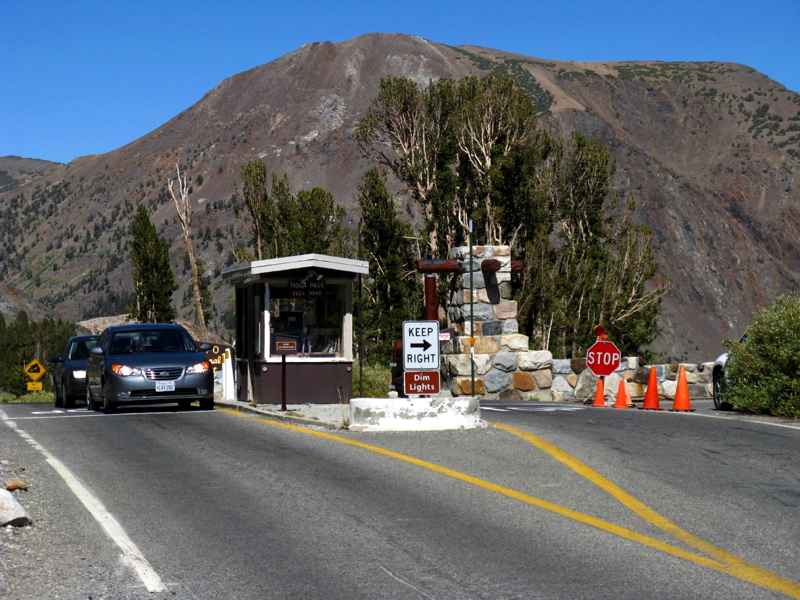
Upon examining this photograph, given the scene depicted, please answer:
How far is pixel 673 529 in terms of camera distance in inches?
371

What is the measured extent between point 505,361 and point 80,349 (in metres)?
9.91

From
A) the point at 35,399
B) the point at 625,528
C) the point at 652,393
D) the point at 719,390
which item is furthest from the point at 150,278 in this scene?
the point at 625,528

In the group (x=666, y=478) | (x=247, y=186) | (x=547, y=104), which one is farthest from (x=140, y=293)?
(x=547, y=104)

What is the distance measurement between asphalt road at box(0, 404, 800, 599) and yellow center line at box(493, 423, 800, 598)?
0.03 m

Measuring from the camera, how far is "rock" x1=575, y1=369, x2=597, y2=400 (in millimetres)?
30109

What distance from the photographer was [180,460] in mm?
14312

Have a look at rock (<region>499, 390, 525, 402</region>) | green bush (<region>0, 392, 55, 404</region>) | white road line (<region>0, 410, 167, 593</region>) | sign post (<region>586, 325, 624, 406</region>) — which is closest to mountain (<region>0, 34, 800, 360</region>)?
green bush (<region>0, 392, 55, 404</region>)

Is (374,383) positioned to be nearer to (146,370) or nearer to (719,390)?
(146,370)

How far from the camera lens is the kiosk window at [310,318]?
25.2m

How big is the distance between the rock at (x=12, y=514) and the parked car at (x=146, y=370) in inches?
501

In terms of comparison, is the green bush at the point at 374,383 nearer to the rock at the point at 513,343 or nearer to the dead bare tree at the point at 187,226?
the rock at the point at 513,343

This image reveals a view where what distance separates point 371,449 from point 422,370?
3070 millimetres

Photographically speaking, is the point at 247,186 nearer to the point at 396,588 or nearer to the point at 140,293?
the point at 140,293

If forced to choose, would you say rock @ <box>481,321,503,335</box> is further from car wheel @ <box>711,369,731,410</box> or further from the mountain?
the mountain
